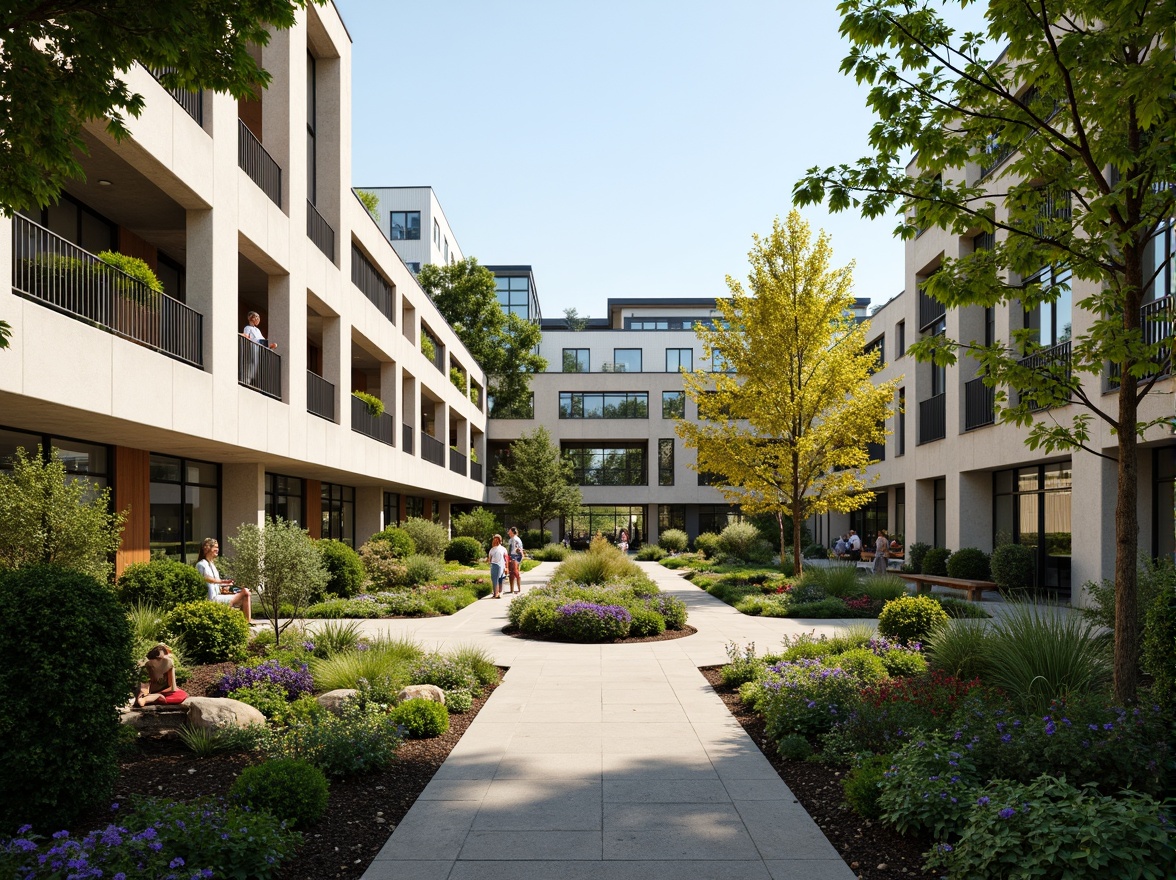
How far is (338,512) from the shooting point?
26594mm

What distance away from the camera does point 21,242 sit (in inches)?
382

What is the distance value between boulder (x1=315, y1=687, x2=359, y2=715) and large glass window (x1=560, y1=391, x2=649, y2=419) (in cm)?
4429

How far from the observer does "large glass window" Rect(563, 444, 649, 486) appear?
5238 centimetres

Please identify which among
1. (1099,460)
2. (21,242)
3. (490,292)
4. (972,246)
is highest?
(490,292)

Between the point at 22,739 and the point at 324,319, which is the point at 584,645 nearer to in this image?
the point at 22,739

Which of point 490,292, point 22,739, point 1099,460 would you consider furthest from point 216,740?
point 490,292

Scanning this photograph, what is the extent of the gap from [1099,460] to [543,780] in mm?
15485

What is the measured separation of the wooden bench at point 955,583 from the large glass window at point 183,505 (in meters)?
17.1

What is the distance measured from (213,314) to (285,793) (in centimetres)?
1001

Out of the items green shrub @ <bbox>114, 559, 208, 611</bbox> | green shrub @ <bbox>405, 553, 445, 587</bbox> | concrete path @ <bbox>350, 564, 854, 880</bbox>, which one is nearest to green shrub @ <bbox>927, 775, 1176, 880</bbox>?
concrete path @ <bbox>350, 564, 854, 880</bbox>

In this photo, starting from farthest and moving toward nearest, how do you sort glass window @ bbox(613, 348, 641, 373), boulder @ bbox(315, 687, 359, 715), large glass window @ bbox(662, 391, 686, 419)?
Result: glass window @ bbox(613, 348, 641, 373), large glass window @ bbox(662, 391, 686, 419), boulder @ bbox(315, 687, 359, 715)

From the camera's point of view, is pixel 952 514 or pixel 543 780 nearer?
pixel 543 780

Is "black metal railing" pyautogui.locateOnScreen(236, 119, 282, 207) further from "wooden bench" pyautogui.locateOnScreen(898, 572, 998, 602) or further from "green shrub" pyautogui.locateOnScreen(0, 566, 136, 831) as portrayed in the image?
"wooden bench" pyautogui.locateOnScreen(898, 572, 998, 602)

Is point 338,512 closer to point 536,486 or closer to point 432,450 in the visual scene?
point 432,450
